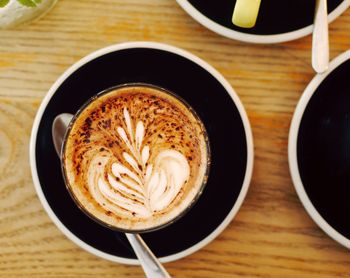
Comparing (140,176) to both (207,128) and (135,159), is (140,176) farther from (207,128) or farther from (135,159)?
(207,128)

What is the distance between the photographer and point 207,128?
3.46 ft

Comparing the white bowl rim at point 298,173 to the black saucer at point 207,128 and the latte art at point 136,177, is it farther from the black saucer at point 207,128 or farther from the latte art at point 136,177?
the latte art at point 136,177

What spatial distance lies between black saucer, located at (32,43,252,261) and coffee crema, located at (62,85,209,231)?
0.05 metres

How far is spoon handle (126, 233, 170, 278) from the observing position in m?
1.02

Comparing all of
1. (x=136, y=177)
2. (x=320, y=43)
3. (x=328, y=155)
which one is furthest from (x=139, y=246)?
(x=320, y=43)

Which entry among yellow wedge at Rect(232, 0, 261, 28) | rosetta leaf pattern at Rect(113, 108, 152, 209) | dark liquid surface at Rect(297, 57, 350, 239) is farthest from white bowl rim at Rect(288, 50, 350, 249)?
rosetta leaf pattern at Rect(113, 108, 152, 209)

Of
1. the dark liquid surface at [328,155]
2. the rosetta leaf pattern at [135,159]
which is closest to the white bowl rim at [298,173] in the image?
the dark liquid surface at [328,155]

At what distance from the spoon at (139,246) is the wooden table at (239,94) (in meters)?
0.07

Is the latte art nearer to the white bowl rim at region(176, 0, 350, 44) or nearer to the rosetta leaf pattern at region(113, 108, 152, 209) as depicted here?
the rosetta leaf pattern at region(113, 108, 152, 209)

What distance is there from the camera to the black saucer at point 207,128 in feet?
3.38

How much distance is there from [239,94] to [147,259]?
1.16 feet

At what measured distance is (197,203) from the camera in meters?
1.06

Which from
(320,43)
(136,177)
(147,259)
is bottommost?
(147,259)

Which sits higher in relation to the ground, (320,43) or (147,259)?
(320,43)
